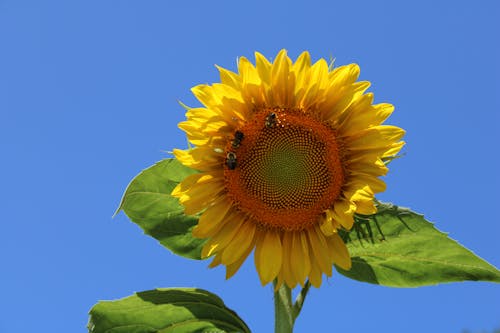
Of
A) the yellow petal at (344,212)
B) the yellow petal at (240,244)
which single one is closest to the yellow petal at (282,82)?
the yellow petal at (344,212)

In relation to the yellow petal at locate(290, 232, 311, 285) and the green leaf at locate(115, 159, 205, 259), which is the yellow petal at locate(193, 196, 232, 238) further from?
the yellow petal at locate(290, 232, 311, 285)

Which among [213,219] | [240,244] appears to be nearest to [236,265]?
[240,244]

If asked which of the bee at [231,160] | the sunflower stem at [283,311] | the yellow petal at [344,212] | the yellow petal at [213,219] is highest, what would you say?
the bee at [231,160]

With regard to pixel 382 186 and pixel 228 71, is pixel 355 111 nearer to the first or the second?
pixel 382 186

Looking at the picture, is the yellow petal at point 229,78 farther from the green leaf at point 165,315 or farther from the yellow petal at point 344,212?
the green leaf at point 165,315

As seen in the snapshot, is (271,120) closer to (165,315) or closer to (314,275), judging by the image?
(314,275)

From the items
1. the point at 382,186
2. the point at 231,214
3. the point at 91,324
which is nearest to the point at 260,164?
the point at 231,214
